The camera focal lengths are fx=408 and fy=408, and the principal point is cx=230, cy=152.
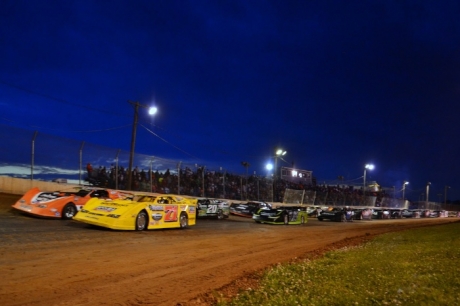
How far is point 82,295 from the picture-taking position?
5828 millimetres

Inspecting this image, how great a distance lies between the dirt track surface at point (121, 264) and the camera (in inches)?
234

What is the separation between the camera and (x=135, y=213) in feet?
46.4

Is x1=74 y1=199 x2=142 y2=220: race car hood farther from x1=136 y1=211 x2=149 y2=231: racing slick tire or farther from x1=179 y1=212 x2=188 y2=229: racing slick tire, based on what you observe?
x1=179 y1=212 x2=188 y2=229: racing slick tire

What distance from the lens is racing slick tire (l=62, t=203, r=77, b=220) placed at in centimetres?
1579

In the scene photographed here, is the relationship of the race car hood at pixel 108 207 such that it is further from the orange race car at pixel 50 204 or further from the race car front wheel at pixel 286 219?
the race car front wheel at pixel 286 219

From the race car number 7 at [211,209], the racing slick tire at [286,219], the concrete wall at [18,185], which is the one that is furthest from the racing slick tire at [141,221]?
the racing slick tire at [286,219]

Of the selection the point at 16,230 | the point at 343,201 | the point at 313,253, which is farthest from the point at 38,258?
the point at 343,201

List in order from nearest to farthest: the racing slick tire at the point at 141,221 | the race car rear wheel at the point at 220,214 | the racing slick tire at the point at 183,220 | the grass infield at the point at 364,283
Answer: the grass infield at the point at 364,283, the racing slick tire at the point at 141,221, the racing slick tire at the point at 183,220, the race car rear wheel at the point at 220,214

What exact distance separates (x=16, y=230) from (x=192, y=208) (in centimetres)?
768

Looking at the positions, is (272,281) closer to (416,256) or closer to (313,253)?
(416,256)

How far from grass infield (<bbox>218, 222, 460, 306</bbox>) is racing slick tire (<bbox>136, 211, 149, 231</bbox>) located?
7.02 m

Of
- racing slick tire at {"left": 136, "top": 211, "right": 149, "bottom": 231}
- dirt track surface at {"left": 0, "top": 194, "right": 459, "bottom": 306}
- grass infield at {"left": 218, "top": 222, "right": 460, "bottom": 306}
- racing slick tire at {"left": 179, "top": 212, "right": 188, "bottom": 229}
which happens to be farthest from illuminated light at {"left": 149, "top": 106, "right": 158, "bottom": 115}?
grass infield at {"left": 218, "top": 222, "right": 460, "bottom": 306}

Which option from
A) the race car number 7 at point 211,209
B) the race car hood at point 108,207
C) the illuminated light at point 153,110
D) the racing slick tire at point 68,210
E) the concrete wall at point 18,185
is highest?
the illuminated light at point 153,110

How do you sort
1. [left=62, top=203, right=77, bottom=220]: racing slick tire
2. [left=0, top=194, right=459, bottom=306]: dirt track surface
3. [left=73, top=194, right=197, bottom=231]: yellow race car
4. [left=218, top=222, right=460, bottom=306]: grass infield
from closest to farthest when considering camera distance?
[left=218, top=222, right=460, bottom=306]: grass infield, [left=0, top=194, right=459, bottom=306]: dirt track surface, [left=73, top=194, right=197, bottom=231]: yellow race car, [left=62, top=203, right=77, bottom=220]: racing slick tire
